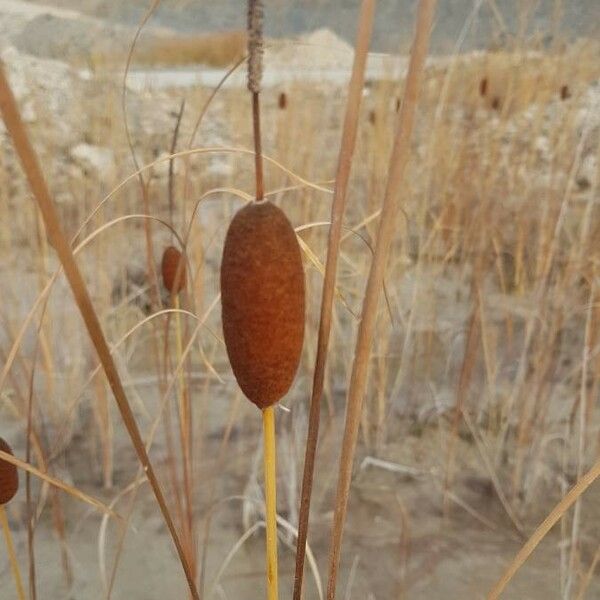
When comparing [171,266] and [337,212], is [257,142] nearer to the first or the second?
[337,212]

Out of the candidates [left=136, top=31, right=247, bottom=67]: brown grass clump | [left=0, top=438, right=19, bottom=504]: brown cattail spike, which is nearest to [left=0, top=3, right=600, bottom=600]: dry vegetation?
[left=0, top=438, right=19, bottom=504]: brown cattail spike

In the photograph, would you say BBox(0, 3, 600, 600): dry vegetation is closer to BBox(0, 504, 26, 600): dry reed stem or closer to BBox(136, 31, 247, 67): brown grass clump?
BBox(0, 504, 26, 600): dry reed stem

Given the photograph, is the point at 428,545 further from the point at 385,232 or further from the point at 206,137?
the point at 206,137

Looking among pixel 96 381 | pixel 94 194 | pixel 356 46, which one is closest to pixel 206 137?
pixel 94 194

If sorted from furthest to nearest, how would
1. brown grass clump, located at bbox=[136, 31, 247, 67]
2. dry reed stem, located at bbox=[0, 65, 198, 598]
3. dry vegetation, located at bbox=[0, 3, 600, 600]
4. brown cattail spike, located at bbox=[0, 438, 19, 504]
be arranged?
brown grass clump, located at bbox=[136, 31, 247, 67]
dry vegetation, located at bbox=[0, 3, 600, 600]
brown cattail spike, located at bbox=[0, 438, 19, 504]
dry reed stem, located at bbox=[0, 65, 198, 598]

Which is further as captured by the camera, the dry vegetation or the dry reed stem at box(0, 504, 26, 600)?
the dry vegetation
